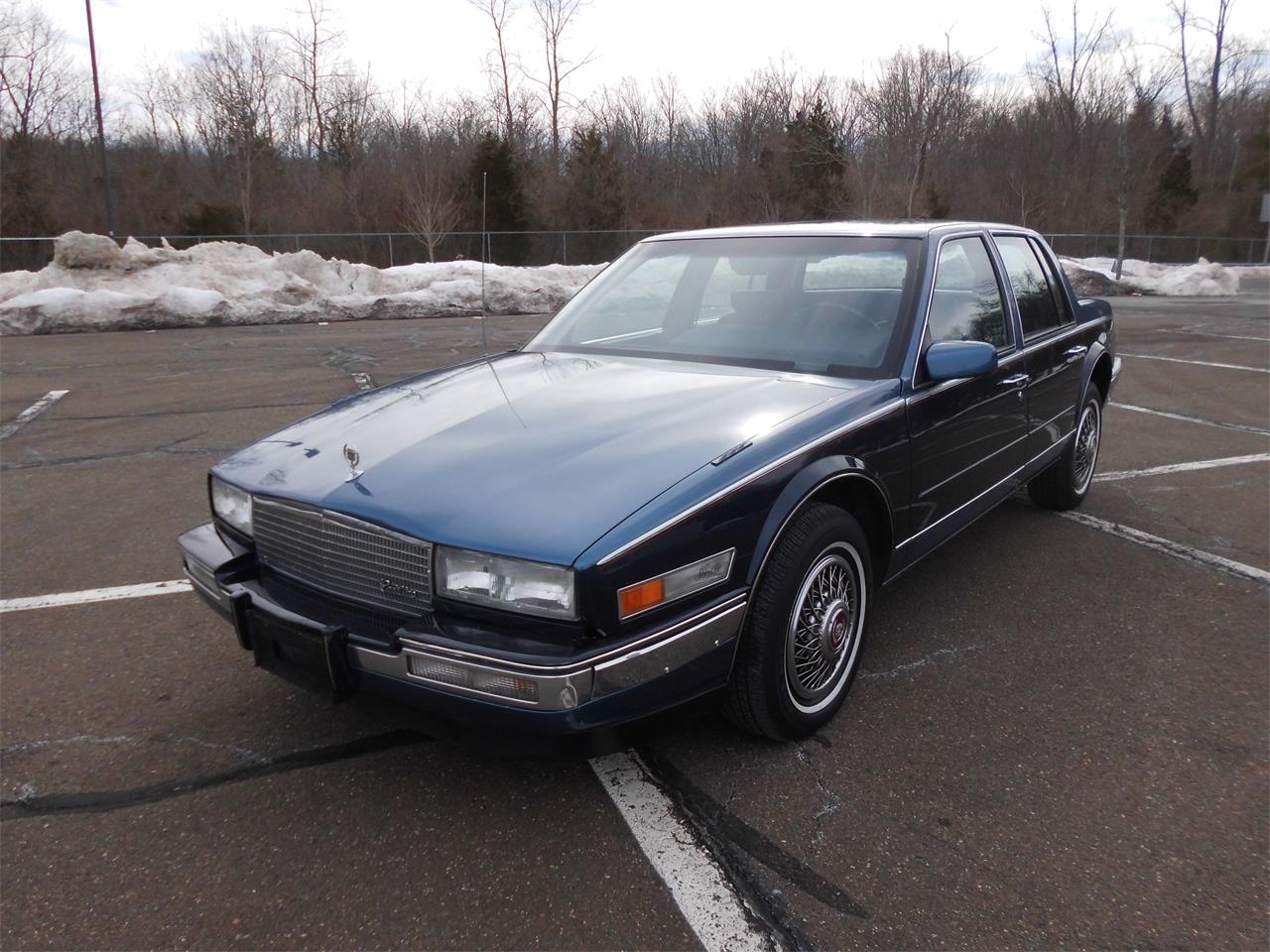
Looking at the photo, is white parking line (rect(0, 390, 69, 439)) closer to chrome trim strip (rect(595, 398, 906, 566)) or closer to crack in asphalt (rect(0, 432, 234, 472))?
crack in asphalt (rect(0, 432, 234, 472))

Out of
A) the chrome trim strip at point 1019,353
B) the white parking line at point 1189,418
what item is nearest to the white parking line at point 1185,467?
the white parking line at point 1189,418

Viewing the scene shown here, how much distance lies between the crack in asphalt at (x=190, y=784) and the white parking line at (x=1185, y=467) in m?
4.95

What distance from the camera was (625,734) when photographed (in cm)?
229

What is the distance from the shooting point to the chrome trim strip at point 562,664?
2.12 m

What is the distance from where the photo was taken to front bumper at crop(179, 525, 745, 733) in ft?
7.02

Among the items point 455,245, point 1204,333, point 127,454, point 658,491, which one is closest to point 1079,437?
point 658,491

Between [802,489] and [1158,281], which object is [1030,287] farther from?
[1158,281]

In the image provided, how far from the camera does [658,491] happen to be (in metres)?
2.36

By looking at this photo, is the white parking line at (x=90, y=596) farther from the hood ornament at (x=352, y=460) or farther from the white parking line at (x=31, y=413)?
the white parking line at (x=31, y=413)

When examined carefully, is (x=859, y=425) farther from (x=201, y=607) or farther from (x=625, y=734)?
(x=201, y=607)

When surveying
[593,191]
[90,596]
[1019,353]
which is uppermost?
[593,191]

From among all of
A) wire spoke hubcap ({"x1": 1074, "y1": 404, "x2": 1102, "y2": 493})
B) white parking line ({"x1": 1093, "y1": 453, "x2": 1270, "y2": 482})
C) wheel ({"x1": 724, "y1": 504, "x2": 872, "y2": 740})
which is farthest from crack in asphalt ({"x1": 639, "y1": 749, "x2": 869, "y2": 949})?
white parking line ({"x1": 1093, "y1": 453, "x2": 1270, "y2": 482})

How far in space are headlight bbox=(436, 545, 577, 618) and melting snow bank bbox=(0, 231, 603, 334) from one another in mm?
15529

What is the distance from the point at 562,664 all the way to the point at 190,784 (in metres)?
1.34
